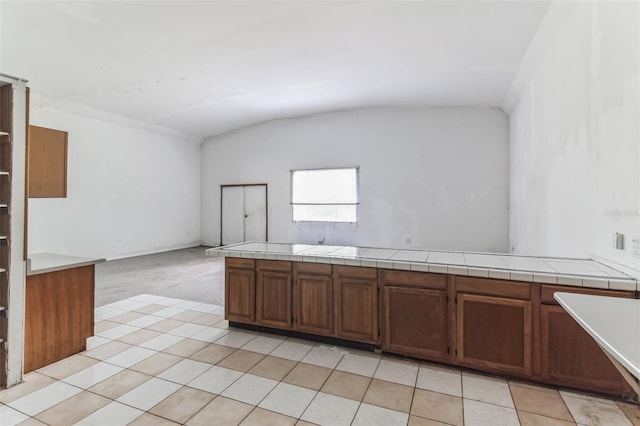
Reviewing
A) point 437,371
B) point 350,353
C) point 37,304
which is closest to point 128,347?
point 37,304

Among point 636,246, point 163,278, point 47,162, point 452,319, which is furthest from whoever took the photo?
point 163,278

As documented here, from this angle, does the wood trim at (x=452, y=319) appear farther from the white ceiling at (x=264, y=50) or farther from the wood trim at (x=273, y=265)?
the white ceiling at (x=264, y=50)

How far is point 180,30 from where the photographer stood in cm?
388

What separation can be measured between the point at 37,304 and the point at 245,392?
6.02ft

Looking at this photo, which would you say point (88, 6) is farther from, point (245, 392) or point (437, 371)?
point (437, 371)

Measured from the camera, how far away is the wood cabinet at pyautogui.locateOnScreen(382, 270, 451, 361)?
8.13 feet

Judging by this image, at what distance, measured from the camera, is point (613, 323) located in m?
1.17

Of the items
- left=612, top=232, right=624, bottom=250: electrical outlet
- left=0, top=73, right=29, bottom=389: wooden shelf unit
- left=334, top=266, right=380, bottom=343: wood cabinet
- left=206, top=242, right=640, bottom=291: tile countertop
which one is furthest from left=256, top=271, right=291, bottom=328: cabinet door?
Answer: left=612, top=232, right=624, bottom=250: electrical outlet

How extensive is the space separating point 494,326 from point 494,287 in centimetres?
29

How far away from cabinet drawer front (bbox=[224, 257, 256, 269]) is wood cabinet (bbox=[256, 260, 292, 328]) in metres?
0.08

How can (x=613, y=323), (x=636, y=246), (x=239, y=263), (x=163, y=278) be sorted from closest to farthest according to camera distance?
1. (x=613, y=323)
2. (x=636, y=246)
3. (x=239, y=263)
4. (x=163, y=278)

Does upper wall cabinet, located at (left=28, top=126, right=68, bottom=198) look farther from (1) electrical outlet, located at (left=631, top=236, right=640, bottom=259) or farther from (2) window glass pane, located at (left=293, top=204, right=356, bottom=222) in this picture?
(2) window glass pane, located at (left=293, top=204, right=356, bottom=222)

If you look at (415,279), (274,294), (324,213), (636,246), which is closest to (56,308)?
(274,294)

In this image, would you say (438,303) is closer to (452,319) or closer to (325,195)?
(452,319)
